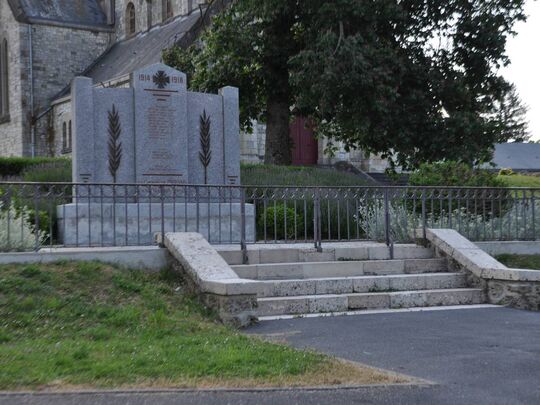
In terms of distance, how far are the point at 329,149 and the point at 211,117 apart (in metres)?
14.1

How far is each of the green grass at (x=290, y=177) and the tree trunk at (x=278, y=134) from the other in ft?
8.22

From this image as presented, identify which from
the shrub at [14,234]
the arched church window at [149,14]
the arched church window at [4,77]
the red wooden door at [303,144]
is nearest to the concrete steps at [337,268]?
the shrub at [14,234]

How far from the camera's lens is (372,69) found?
2002 centimetres

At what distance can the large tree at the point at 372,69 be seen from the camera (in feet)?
66.6

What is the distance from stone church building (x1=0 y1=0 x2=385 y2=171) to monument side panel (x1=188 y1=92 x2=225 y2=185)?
70.5 feet

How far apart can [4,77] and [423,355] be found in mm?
37449

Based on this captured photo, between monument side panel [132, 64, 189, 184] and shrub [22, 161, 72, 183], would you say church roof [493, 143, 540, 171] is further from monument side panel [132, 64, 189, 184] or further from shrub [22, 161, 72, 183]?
monument side panel [132, 64, 189, 184]

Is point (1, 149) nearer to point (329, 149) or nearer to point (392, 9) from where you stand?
point (329, 149)

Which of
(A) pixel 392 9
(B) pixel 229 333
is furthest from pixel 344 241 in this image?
(A) pixel 392 9

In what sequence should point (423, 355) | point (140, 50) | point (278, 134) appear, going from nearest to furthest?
1. point (423, 355)
2. point (278, 134)
3. point (140, 50)

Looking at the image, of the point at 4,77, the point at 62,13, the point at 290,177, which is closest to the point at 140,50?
the point at 62,13

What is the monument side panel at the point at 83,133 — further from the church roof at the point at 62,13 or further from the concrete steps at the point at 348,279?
the church roof at the point at 62,13

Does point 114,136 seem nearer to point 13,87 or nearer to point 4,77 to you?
point 13,87

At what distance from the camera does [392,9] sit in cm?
2053
